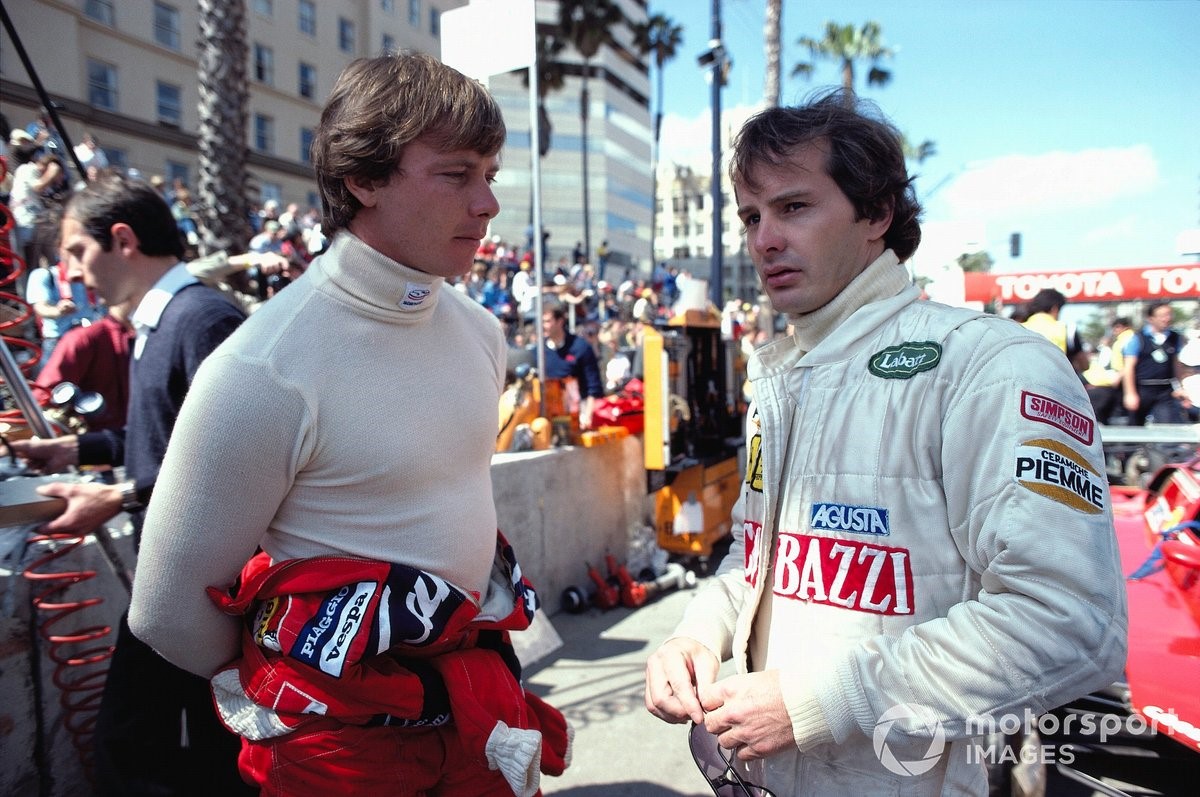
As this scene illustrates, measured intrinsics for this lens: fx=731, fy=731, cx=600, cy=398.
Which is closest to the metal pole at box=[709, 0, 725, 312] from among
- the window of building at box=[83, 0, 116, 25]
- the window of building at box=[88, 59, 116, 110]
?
the window of building at box=[88, 59, 116, 110]

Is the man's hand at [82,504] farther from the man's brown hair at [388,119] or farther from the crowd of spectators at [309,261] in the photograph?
the man's brown hair at [388,119]

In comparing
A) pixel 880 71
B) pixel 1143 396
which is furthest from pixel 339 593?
pixel 880 71

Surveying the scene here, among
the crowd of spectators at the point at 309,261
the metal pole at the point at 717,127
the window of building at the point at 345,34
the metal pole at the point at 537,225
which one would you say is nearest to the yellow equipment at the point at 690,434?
the crowd of spectators at the point at 309,261

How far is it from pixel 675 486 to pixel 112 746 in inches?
198

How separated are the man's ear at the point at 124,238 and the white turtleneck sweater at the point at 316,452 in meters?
1.09

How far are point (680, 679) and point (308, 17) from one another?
1506 inches

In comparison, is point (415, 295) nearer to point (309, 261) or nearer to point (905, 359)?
point (905, 359)

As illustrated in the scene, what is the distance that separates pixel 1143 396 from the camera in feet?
29.7

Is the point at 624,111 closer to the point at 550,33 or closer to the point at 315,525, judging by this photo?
the point at 550,33

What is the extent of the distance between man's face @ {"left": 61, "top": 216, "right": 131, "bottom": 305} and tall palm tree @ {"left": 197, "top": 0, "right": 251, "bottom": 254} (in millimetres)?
4915

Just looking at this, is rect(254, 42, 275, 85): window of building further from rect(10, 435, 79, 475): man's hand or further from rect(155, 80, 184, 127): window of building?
rect(10, 435, 79, 475): man's hand

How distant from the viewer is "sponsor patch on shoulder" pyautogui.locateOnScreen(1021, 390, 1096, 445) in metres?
1.15

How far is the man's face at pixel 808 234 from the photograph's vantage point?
57.5 inches

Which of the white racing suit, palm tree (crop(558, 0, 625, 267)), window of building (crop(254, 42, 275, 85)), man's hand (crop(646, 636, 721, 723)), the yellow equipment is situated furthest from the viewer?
palm tree (crop(558, 0, 625, 267))
